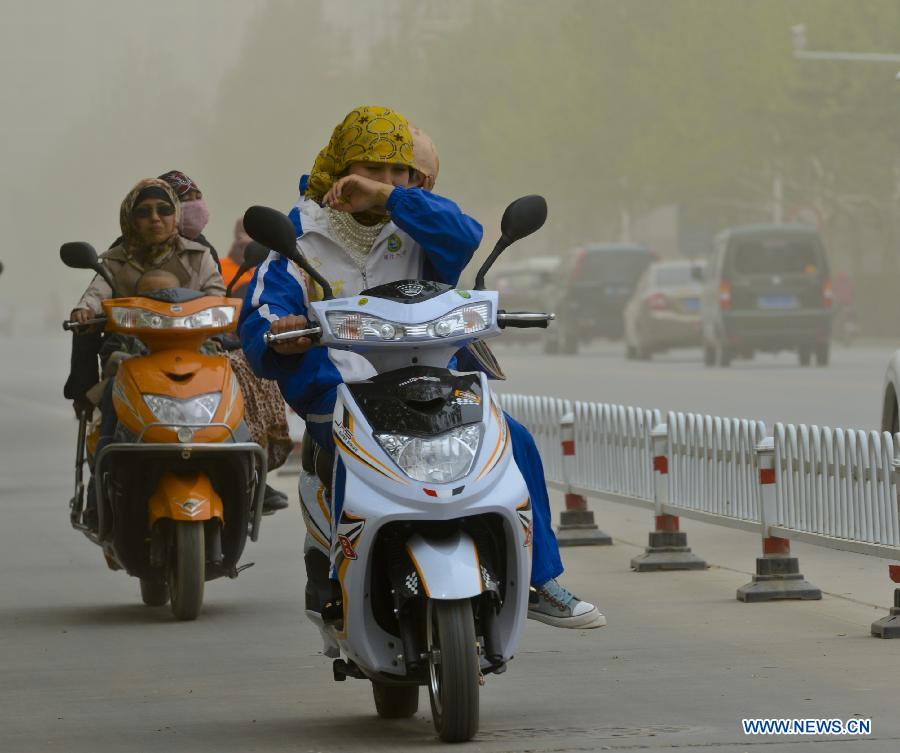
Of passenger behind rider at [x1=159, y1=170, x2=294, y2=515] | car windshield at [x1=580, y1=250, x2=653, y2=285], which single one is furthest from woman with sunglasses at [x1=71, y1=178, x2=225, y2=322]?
car windshield at [x1=580, y1=250, x2=653, y2=285]

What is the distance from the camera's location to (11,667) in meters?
9.05

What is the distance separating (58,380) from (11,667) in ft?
107

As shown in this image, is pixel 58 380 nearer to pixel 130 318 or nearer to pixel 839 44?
pixel 839 44

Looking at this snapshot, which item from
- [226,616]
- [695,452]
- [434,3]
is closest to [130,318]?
[226,616]

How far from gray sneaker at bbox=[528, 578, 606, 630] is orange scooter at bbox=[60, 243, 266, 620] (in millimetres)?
2858

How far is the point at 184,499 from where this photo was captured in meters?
10.0

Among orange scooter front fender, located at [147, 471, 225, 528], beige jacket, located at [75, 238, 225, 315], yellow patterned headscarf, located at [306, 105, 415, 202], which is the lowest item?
orange scooter front fender, located at [147, 471, 225, 528]

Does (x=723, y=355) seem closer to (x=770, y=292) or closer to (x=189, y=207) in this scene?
(x=770, y=292)

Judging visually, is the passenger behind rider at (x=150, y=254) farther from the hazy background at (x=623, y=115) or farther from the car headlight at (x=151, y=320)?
the hazy background at (x=623, y=115)

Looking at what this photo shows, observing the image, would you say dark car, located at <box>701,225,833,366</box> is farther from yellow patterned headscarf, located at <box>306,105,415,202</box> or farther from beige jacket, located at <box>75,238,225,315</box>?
yellow patterned headscarf, located at <box>306,105,415,202</box>

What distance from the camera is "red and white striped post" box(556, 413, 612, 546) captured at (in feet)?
43.5

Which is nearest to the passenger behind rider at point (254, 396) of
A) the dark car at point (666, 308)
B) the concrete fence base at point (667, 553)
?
the concrete fence base at point (667, 553)

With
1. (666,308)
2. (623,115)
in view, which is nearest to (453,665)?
(666,308)

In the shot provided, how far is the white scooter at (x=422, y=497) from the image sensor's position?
6793mm
